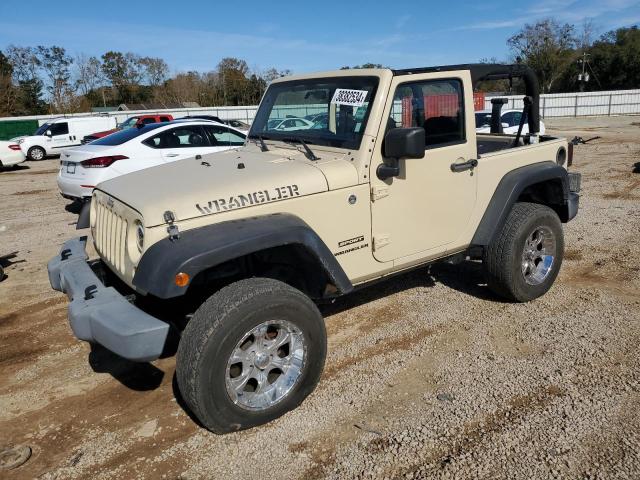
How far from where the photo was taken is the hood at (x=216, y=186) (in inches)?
124

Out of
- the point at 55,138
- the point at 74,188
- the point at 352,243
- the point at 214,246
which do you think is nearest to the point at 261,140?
the point at 352,243

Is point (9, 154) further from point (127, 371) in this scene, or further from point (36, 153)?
point (127, 371)

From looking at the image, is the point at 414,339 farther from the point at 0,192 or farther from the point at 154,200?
the point at 0,192

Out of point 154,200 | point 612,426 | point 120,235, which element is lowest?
point 612,426

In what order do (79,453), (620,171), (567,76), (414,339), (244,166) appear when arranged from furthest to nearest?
(567,76)
(620,171)
(414,339)
(244,166)
(79,453)

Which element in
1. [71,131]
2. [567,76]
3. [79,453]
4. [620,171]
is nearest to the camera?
[79,453]

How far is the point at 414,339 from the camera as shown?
436 centimetres

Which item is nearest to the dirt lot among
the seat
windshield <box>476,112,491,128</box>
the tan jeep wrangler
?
the tan jeep wrangler

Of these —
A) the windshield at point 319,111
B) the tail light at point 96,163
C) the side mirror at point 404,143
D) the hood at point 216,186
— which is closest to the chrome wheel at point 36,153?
the tail light at point 96,163

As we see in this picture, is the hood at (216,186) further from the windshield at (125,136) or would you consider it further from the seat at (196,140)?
the seat at (196,140)

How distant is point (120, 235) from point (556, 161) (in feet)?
13.3

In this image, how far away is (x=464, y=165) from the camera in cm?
419

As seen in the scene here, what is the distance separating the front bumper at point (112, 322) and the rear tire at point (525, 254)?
300 cm

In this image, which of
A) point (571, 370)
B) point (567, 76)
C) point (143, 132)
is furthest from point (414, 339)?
point (567, 76)
